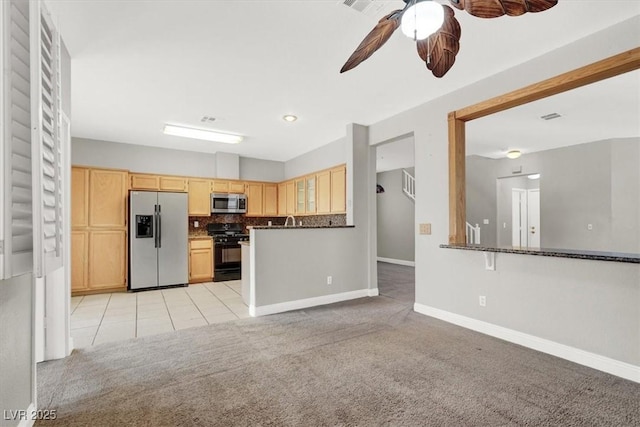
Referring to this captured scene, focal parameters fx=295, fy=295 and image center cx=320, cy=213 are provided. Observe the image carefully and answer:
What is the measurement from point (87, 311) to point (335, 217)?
4075mm

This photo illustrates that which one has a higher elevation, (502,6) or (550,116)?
(550,116)

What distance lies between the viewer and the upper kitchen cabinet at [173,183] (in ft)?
19.0

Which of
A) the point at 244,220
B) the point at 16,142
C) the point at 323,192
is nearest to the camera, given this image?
the point at 16,142

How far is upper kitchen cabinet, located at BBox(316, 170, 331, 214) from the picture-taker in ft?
17.7

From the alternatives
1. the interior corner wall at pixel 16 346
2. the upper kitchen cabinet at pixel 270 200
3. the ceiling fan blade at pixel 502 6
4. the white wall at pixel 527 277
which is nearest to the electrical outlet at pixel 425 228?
the white wall at pixel 527 277

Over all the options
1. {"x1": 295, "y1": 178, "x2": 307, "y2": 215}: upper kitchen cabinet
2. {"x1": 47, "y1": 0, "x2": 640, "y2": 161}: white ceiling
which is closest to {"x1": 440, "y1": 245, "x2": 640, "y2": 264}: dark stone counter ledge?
{"x1": 47, "y1": 0, "x2": 640, "y2": 161}: white ceiling

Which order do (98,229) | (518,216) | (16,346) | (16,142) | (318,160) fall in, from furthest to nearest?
(518,216) → (318,160) → (98,229) → (16,346) → (16,142)

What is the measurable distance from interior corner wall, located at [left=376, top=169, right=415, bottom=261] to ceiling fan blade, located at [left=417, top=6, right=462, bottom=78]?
6.23m

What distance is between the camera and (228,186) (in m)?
6.41

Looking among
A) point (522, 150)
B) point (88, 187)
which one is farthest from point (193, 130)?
point (522, 150)

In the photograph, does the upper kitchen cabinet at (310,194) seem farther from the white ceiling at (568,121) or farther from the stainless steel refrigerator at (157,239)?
the white ceiling at (568,121)

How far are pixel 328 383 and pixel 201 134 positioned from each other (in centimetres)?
433

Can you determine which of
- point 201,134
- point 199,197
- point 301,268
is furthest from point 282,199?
point 301,268

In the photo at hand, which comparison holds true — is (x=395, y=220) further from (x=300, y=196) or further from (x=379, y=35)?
(x=379, y=35)
